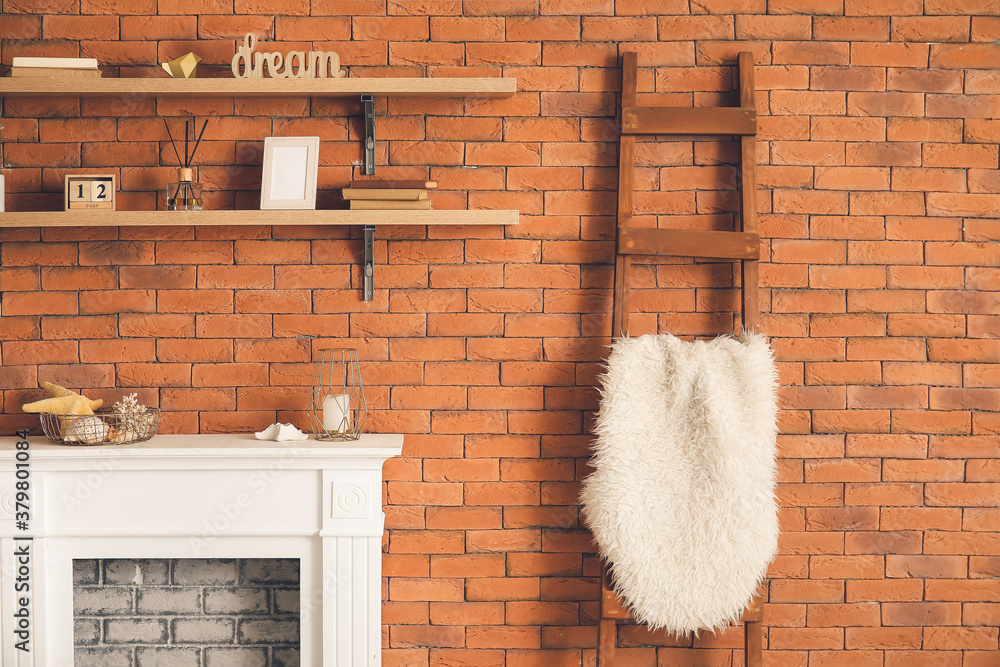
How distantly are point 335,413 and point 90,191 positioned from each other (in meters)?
0.89

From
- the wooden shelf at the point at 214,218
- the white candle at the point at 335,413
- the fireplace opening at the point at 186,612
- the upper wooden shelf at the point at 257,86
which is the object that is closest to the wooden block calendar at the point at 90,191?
the wooden shelf at the point at 214,218

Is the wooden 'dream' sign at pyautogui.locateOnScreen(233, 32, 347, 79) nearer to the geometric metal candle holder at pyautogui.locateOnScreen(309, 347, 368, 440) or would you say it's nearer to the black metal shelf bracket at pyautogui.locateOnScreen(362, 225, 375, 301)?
the black metal shelf bracket at pyautogui.locateOnScreen(362, 225, 375, 301)

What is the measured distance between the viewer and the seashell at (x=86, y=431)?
1.69 meters

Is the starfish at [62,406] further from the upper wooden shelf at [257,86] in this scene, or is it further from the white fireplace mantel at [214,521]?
the upper wooden shelf at [257,86]

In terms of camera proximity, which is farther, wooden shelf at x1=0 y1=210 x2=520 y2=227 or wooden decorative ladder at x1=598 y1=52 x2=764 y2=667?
wooden decorative ladder at x1=598 y1=52 x2=764 y2=667

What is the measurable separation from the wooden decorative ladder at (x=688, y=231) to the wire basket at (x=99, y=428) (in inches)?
51.2

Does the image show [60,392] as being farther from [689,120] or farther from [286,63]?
[689,120]

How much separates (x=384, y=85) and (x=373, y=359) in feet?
2.49

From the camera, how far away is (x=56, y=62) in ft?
5.76

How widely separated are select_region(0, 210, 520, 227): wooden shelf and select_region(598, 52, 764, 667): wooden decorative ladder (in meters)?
0.43

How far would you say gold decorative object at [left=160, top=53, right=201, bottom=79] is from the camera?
1782mm

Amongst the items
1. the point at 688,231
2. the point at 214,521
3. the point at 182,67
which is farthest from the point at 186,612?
the point at 688,231

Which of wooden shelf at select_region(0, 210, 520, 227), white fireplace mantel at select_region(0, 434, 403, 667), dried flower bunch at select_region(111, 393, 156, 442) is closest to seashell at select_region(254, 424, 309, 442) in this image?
white fireplace mantel at select_region(0, 434, 403, 667)

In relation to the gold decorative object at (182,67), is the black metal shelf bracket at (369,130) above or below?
below
